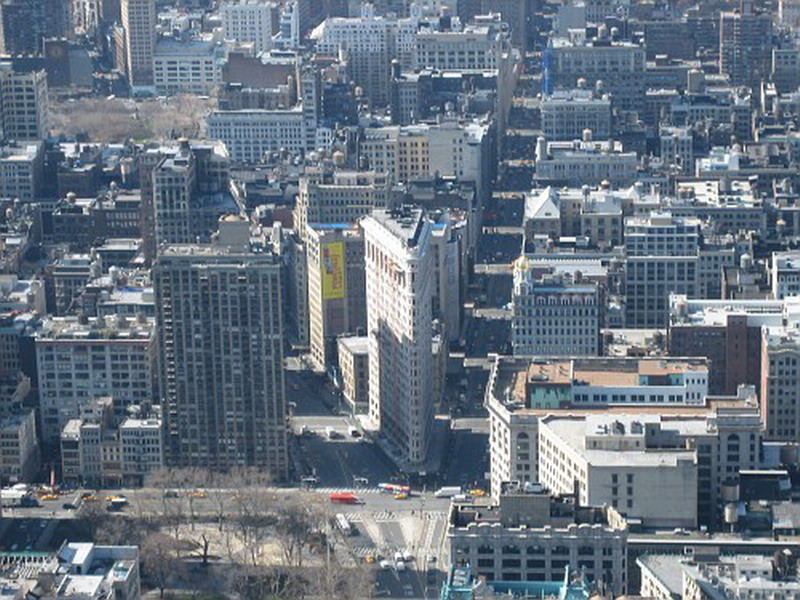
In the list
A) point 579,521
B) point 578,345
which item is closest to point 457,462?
point 578,345

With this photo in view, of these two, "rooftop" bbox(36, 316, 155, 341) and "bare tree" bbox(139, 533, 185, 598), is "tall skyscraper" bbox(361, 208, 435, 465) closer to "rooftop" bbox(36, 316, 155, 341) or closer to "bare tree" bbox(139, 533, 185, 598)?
"rooftop" bbox(36, 316, 155, 341)

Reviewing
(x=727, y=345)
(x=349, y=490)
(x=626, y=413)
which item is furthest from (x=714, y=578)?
(x=727, y=345)

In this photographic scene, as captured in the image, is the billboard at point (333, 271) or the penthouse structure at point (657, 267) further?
the penthouse structure at point (657, 267)

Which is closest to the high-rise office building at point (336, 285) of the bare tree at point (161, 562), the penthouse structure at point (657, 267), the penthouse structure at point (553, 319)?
the penthouse structure at point (553, 319)

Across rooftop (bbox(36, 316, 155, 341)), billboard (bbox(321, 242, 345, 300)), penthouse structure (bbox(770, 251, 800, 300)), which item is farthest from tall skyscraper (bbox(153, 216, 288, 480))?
penthouse structure (bbox(770, 251, 800, 300))

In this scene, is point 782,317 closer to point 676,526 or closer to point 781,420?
point 781,420

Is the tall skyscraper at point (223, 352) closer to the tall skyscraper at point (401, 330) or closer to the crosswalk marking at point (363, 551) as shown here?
the tall skyscraper at point (401, 330)
